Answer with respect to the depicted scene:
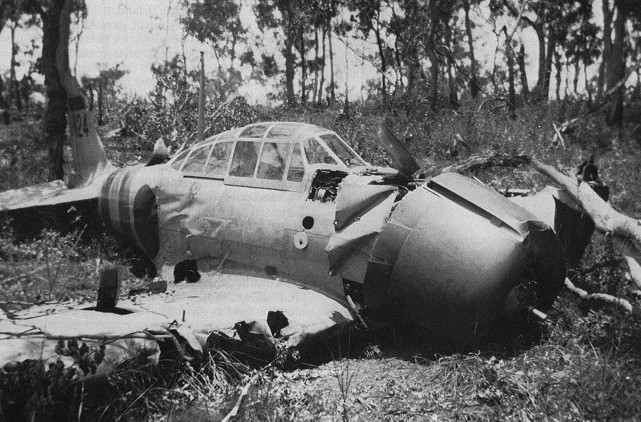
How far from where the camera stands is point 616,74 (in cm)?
1727

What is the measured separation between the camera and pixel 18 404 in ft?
9.94

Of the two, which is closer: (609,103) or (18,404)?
(18,404)

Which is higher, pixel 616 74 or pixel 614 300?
pixel 616 74

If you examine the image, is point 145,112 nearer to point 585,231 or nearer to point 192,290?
point 192,290

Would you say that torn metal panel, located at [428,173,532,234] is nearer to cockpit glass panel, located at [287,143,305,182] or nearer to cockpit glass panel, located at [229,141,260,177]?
cockpit glass panel, located at [287,143,305,182]

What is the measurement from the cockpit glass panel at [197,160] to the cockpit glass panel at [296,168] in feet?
5.01

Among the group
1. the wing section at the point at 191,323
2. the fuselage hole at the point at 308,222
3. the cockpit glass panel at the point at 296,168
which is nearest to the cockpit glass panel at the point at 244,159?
the cockpit glass panel at the point at 296,168

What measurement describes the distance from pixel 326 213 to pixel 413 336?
153cm

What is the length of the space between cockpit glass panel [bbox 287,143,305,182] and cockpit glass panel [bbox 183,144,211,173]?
5.01ft

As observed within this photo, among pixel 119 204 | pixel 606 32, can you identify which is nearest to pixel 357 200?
pixel 119 204

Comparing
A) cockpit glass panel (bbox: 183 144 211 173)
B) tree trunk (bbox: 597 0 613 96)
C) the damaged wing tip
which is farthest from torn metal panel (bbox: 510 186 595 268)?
tree trunk (bbox: 597 0 613 96)

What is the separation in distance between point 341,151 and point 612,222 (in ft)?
10.3

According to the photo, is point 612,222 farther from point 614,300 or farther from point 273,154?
point 273,154

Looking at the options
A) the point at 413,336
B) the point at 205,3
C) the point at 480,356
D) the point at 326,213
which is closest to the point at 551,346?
the point at 480,356
